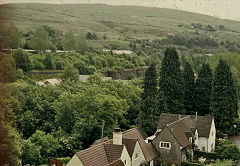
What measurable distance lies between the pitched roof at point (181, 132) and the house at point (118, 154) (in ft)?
7.54

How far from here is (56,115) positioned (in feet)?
120

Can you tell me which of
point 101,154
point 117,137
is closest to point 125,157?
point 117,137

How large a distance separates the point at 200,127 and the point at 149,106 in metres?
5.67

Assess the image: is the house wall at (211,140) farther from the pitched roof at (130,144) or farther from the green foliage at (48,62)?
the green foliage at (48,62)

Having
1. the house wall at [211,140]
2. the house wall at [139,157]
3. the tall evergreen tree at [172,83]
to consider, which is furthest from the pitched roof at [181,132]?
the tall evergreen tree at [172,83]

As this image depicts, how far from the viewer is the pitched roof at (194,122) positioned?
3616 centimetres

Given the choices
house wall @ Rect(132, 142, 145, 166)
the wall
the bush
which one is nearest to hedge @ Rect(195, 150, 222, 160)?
the bush

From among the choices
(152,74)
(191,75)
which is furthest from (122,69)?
(152,74)

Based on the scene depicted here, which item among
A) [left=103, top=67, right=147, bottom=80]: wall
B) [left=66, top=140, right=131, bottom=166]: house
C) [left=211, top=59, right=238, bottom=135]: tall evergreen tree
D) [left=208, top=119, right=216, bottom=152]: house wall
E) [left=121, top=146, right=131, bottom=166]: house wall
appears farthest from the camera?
[left=103, top=67, right=147, bottom=80]: wall

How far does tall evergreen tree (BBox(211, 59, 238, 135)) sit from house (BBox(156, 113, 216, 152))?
4.47 meters

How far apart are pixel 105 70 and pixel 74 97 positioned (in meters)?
33.2

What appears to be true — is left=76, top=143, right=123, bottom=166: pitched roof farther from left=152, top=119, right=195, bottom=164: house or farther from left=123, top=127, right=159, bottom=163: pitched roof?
left=152, top=119, right=195, bottom=164: house

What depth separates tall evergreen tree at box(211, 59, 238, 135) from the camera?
41.5m

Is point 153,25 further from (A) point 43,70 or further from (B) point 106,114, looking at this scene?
(B) point 106,114
